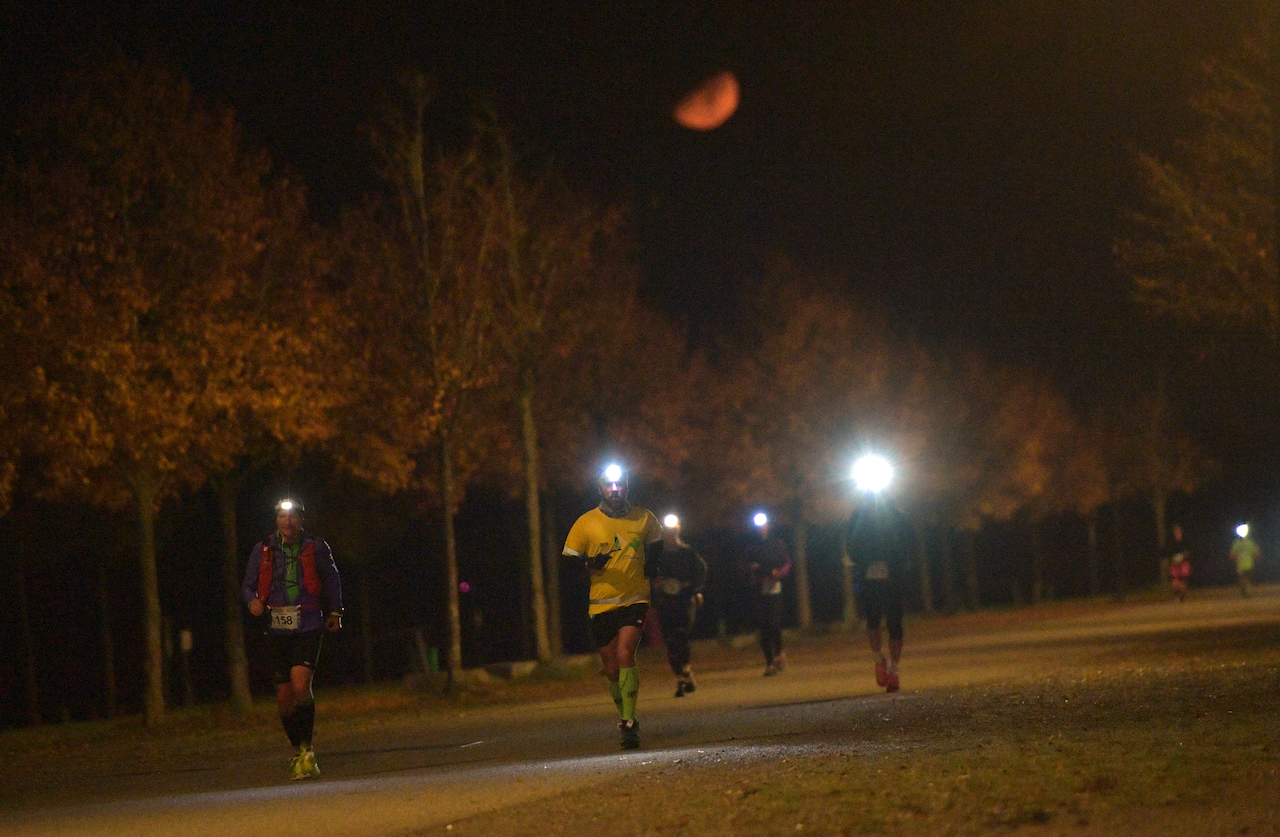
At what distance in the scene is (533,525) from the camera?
29.5 m

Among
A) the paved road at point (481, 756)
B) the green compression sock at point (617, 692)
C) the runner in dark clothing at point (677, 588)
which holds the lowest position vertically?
the paved road at point (481, 756)

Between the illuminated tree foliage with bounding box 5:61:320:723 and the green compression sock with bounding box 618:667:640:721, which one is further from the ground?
the illuminated tree foliage with bounding box 5:61:320:723

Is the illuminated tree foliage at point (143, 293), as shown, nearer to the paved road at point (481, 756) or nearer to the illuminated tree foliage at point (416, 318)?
Result: the illuminated tree foliage at point (416, 318)

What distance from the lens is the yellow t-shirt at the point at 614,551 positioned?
41.6 ft

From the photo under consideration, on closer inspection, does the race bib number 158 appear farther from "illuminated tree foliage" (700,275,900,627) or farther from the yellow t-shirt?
"illuminated tree foliage" (700,275,900,627)

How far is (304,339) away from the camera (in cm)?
2452

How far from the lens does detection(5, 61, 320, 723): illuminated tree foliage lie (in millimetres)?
21016

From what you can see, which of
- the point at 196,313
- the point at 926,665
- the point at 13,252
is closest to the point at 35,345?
the point at 13,252

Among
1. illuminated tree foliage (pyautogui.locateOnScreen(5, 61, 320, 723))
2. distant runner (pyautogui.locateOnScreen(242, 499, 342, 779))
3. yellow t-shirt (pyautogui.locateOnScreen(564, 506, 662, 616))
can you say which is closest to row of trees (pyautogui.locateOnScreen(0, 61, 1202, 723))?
illuminated tree foliage (pyautogui.locateOnScreen(5, 61, 320, 723))

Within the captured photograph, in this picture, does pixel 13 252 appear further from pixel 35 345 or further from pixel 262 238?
pixel 262 238

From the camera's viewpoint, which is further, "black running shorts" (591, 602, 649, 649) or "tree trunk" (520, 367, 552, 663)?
"tree trunk" (520, 367, 552, 663)

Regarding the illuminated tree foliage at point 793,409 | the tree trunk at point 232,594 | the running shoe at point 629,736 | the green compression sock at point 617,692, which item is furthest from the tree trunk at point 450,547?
the illuminated tree foliage at point 793,409

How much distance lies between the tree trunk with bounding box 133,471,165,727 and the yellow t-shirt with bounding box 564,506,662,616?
12.7 metres

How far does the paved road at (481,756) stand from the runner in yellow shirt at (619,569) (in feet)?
1.89
